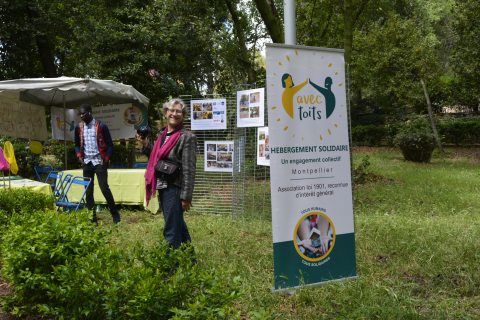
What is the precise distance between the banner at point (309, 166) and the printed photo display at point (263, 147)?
1801 millimetres

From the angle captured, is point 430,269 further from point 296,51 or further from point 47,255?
point 47,255

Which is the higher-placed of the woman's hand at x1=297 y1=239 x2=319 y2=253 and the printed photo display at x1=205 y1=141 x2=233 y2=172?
the printed photo display at x1=205 y1=141 x2=233 y2=172

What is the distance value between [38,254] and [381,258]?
325 centimetres

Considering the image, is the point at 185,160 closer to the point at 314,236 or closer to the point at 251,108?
the point at 314,236

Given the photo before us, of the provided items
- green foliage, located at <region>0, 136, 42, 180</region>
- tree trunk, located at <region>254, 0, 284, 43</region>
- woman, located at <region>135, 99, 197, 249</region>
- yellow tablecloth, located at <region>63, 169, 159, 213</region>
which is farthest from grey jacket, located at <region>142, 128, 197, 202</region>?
green foliage, located at <region>0, 136, 42, 180</region>

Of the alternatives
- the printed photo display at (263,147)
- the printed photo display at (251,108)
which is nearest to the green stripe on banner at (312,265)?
the printed photo display at (263,147)

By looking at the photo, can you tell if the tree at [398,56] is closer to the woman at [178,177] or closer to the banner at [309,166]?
the banner at [309,166]

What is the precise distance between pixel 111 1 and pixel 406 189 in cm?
1001

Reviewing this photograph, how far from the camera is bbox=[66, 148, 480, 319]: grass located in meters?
2.73

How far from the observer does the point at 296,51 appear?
298 cm

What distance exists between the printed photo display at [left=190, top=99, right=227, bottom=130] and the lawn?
161 cm

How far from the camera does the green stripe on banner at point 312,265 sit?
2.94 metres

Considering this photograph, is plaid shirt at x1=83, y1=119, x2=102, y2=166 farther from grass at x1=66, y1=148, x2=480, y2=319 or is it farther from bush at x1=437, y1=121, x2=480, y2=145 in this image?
bush at x1=437, y1=121, x2=480, y2=145

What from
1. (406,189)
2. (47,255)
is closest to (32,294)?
(47,255)
